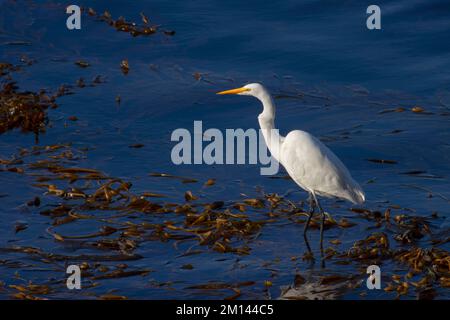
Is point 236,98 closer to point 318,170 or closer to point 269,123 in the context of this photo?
point 269,123

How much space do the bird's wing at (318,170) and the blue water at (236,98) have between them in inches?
13.6

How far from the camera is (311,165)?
863 centimetres

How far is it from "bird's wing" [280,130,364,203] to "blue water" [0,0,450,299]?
35cm

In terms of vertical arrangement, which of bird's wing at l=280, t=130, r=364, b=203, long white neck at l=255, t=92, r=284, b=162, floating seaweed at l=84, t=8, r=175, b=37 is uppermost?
floating seaweed at l=84, t=8, r=175, b=37

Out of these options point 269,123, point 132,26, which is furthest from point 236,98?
point 269,123

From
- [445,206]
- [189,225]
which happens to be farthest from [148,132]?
[445,206]

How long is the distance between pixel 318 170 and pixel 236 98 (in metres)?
3.81

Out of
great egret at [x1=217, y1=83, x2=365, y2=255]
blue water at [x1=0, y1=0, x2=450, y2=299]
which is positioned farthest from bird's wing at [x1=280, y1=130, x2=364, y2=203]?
blue water at [x1=0, y1=0, x2=450, y2=299]

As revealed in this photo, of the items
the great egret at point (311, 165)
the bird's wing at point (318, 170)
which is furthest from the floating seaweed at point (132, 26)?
the bird's wing at point (318, 170)

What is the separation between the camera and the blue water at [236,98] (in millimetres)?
8414

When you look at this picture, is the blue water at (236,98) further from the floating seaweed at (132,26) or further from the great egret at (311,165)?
the great egret at (311,165)

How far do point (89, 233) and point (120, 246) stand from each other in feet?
1.39

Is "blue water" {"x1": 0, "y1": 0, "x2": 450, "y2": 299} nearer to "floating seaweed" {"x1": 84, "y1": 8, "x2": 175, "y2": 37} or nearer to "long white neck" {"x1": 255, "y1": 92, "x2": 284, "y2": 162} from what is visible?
"floating seaweed" {"x1": 84, "y1": 8, "x2": 175, "y2": 37}

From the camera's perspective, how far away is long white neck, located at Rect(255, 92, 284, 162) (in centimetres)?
877
